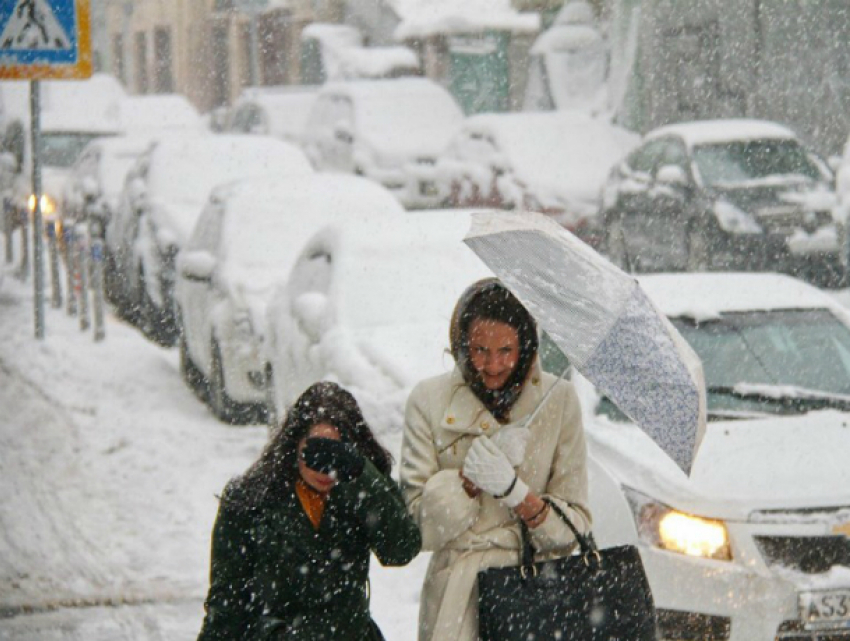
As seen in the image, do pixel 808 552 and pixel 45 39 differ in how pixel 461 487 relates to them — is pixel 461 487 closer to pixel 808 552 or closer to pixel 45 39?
pixel 808 552

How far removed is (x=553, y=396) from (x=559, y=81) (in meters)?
26.9

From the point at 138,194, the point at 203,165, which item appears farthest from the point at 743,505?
the point at 203,165

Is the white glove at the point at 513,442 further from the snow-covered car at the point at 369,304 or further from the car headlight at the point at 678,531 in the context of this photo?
the snow-covered car at the point at 369,304

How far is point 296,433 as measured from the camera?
136 inches

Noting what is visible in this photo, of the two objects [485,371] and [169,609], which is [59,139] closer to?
[169,609]

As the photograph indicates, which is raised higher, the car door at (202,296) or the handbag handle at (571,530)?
the handbag handle at (571,530)

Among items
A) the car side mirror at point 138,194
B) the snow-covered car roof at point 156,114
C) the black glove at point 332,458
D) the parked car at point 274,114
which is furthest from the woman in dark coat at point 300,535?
the snow-covered car roof at point 156,114

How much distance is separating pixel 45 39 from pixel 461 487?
8047 mm

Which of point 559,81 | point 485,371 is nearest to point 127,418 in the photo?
point 485,371

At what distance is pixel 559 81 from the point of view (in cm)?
3020

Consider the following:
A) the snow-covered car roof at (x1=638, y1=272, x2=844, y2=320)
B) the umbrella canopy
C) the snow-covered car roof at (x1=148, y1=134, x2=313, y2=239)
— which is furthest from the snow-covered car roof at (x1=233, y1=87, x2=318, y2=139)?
the umbrella canopy

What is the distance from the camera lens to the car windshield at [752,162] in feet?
54.7

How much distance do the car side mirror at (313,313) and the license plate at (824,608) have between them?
3.91 metres

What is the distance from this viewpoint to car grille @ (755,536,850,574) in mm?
5250
